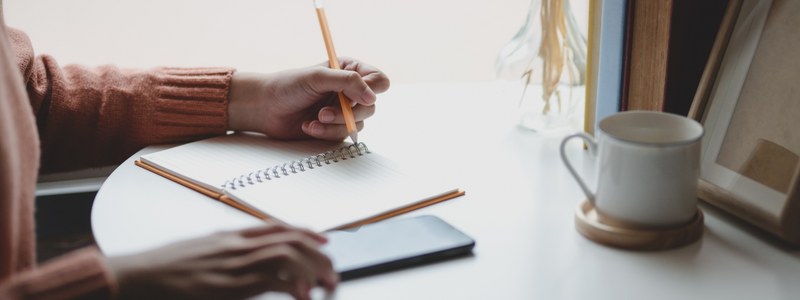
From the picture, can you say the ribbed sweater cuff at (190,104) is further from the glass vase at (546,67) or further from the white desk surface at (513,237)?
the glass vase at (546,67)

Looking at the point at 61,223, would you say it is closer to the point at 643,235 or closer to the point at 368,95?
the point at 368,95

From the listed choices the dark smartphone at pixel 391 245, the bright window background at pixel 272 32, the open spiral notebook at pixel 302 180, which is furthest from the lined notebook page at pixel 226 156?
the bright window background at pixel 272 32

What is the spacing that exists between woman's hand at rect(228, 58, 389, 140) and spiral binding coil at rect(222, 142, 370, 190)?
0.07m

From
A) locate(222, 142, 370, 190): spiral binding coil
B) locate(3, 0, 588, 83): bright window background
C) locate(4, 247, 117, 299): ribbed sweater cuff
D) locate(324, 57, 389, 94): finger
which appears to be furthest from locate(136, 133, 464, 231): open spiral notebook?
locate(3, 0, 588, 83): bright window background

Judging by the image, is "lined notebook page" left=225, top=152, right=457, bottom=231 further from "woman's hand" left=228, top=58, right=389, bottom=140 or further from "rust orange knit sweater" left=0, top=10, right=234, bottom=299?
"rust orange knit sweater" left=0, top=10, right=234, bottom=299

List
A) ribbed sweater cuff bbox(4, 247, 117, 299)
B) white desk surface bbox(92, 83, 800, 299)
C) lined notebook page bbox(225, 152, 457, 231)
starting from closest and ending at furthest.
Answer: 1. ribbed sweater cuff bbox(4, 247, 117, 299)
2. white desk surface bbox(92, 83, 800, 299)
3. lined notebook page bbox(225, 152, 457, 231)

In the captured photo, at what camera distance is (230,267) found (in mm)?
425

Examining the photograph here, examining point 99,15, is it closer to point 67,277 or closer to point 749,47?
point 67,277

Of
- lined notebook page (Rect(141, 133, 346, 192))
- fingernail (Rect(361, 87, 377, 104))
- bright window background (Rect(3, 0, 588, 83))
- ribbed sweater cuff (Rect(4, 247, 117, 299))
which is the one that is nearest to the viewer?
ribbed sweater cuff (Rect(4, 247, 117, 299))

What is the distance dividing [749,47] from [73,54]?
70.7 inches

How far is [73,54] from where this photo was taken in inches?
68.6

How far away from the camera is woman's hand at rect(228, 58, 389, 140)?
0.85m

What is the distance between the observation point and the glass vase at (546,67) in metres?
0.85

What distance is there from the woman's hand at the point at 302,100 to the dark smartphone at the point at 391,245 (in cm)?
31
